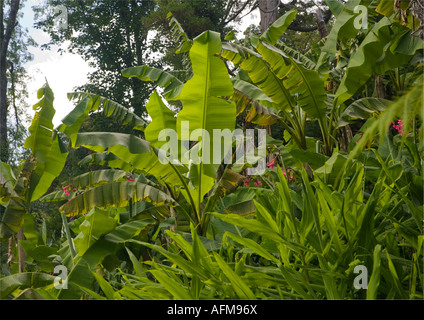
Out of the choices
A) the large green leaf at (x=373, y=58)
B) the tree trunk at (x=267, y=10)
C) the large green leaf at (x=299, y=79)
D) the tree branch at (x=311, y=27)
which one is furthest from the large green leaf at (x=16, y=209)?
the tree branch at (x=311, y=27)

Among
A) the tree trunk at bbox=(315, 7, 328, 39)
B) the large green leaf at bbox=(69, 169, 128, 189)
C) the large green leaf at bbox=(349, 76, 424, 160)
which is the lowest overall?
the large green leaf at bbox=(69, 169, 128, 189)

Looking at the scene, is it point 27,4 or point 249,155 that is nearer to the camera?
point 249,155

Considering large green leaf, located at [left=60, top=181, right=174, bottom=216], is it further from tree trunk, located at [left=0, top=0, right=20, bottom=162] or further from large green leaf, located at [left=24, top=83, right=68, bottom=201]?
tree trunk, located at [left=0, top=0, right=20, bottom=162]

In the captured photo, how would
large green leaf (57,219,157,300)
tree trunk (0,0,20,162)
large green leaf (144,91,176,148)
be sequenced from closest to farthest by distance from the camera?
1. large green leaf (57,219,157,300)
2. large green leaf (144,91,176,148)
3. tree trunk (0,0,20,162)

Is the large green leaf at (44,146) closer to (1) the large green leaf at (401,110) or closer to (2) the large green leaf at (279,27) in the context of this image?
(2) the large green leaf at (279,27)

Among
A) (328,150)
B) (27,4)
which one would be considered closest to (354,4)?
(328,150)

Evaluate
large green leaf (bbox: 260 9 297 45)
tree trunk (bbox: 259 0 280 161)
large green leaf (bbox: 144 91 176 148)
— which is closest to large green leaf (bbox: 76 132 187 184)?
large green leaf (bbox: 144 91 176 148)

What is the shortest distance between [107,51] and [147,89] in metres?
2.10

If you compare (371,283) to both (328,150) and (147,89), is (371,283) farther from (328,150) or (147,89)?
(147,89)

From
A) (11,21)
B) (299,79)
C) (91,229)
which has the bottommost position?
(91,229)

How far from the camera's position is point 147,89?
14453 millimetres

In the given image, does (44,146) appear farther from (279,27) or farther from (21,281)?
(279,27)

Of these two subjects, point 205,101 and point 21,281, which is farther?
point 205,101

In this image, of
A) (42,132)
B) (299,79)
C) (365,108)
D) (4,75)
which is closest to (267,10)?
(299,79)
